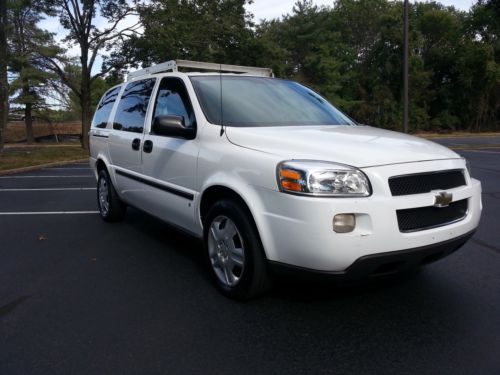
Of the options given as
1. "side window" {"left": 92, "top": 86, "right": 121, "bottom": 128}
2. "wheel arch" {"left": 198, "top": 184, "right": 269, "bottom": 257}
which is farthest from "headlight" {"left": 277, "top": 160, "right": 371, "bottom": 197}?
"side window" {"left": 92, "top": 86, "right": 121, "bottom": 128}

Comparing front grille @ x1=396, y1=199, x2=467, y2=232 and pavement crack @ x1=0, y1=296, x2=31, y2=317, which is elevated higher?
front grille @ x1=396, y1=199, x2=467, y2=232

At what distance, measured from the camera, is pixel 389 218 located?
2.82 meters

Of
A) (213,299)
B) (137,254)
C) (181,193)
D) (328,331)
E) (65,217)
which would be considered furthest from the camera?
(65,217)

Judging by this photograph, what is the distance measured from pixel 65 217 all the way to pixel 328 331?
4.84m

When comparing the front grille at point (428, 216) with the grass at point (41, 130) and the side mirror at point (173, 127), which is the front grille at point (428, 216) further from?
the grass at point (41, 130)

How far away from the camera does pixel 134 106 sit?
5.19m

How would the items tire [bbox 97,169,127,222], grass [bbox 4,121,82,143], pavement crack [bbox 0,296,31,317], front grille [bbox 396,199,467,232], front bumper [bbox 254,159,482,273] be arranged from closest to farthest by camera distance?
1. front bumper [bbox 254,159,482,273]
2. front grille [bbox 396,199,467,232]
3. pavement crack [bbox 0,296,31,317]
4. tire [bbox 97,169,127,222]
5. grass [bbox 4,121,82,143]

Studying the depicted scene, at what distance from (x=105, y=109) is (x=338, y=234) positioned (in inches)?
177

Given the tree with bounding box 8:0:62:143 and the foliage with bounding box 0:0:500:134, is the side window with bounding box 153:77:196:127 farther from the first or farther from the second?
the foliage with bounding box 0:0:500:134

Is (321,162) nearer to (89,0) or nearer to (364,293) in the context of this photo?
(364,293)

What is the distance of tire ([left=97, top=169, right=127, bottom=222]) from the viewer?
593cm

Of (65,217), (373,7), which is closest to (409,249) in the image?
(65,217)

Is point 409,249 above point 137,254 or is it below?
above

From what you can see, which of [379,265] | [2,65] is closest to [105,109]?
[379,265]
